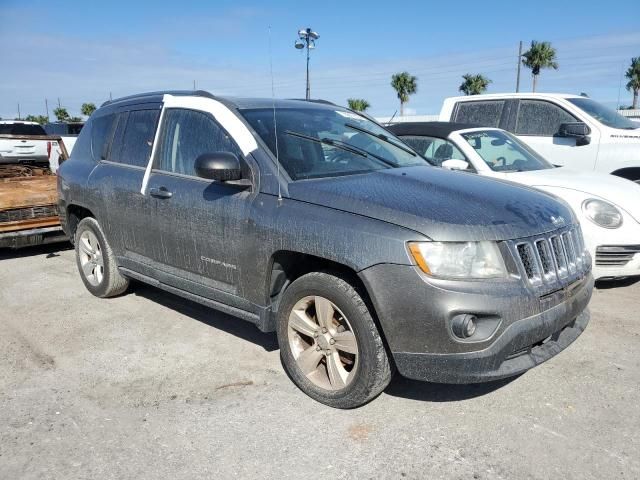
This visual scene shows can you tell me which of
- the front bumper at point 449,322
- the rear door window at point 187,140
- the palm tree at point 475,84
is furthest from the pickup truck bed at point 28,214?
the palm tree at point 475,84

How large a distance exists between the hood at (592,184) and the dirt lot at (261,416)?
1184mm

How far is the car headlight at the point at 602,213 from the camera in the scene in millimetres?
5039

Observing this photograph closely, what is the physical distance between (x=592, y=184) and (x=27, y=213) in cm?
625

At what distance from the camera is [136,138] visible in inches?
184

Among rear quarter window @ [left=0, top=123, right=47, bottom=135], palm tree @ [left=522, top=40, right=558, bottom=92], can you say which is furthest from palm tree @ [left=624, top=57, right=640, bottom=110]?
rear quarter window @ [left=0, top=123, right=47, bottom=135]

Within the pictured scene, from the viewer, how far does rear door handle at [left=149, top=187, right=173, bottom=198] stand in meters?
4.07

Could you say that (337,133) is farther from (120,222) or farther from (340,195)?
(120,222)

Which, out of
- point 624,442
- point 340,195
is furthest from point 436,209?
point 624,442

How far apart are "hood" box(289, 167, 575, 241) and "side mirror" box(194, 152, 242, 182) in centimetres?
40

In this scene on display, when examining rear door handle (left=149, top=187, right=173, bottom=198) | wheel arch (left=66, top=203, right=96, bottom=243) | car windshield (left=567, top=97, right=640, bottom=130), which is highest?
car windshield (left=567, top=97, right=640, bottom=130)

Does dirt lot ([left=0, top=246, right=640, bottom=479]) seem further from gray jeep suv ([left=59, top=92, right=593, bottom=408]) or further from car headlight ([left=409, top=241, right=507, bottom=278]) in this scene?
car headlight ([left=409, top=241, right=507, bottom=278])

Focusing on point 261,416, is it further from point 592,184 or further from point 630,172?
point 630,172

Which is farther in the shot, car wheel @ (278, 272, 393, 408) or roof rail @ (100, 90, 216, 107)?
roof rail @ (100, 90, 216, 107)

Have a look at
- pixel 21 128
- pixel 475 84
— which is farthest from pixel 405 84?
pixel 21 128
